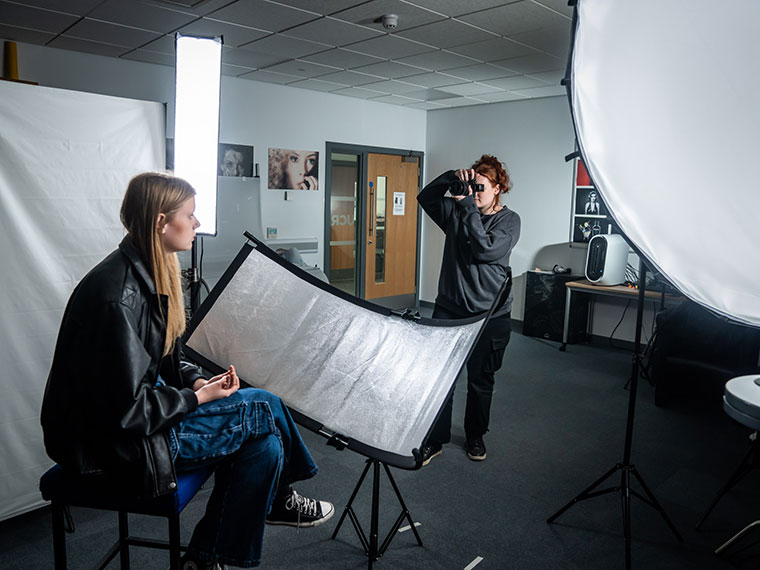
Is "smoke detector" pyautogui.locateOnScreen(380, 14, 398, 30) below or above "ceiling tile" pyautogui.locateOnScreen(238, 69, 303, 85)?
below

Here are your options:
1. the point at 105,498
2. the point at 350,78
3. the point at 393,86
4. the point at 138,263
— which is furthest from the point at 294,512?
the point at 393,86

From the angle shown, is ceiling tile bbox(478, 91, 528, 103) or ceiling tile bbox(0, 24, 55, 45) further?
ceiling tile bbox(478, 91, 528, 103)

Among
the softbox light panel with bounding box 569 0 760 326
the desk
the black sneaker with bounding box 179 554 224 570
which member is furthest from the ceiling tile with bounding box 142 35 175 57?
the softbox light panel with bounding box 569 0 760 326

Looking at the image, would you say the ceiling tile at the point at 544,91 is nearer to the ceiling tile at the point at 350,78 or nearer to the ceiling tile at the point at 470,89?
the ceiling tile at the point at 470,89

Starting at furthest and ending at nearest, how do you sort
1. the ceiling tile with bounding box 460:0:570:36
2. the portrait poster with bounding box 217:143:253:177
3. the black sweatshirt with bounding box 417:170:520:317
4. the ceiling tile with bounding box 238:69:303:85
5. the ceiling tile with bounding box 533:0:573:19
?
1. the portrait poster with bounding box 217:143:253:177
2. the ceiling tile with bounding box 238:69:303:85
3. the ceiling tile with bounding box 460:0:570:36
4. the ceiling tile with bounding box 533:0:573:19
5. the black sweatshirt with bounding box 417:170:520:317

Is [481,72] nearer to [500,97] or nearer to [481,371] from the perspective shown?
[500,97]

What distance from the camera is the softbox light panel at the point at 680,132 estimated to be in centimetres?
50

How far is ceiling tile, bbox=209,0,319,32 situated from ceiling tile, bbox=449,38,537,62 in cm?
118

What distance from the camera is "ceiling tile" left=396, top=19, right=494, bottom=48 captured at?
344 cm

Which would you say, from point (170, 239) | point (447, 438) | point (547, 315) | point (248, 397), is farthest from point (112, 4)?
point (547, 315)

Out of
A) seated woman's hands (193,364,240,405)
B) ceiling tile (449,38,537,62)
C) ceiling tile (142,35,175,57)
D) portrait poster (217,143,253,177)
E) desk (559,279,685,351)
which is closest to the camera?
seated woman's hands (193,364,240,405)

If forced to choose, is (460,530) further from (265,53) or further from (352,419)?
(265,53)

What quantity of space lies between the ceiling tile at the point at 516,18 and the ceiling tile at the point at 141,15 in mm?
1741

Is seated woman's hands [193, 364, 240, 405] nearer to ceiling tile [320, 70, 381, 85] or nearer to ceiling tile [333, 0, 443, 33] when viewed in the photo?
ceiling tile [333, 0, 443, 33]
